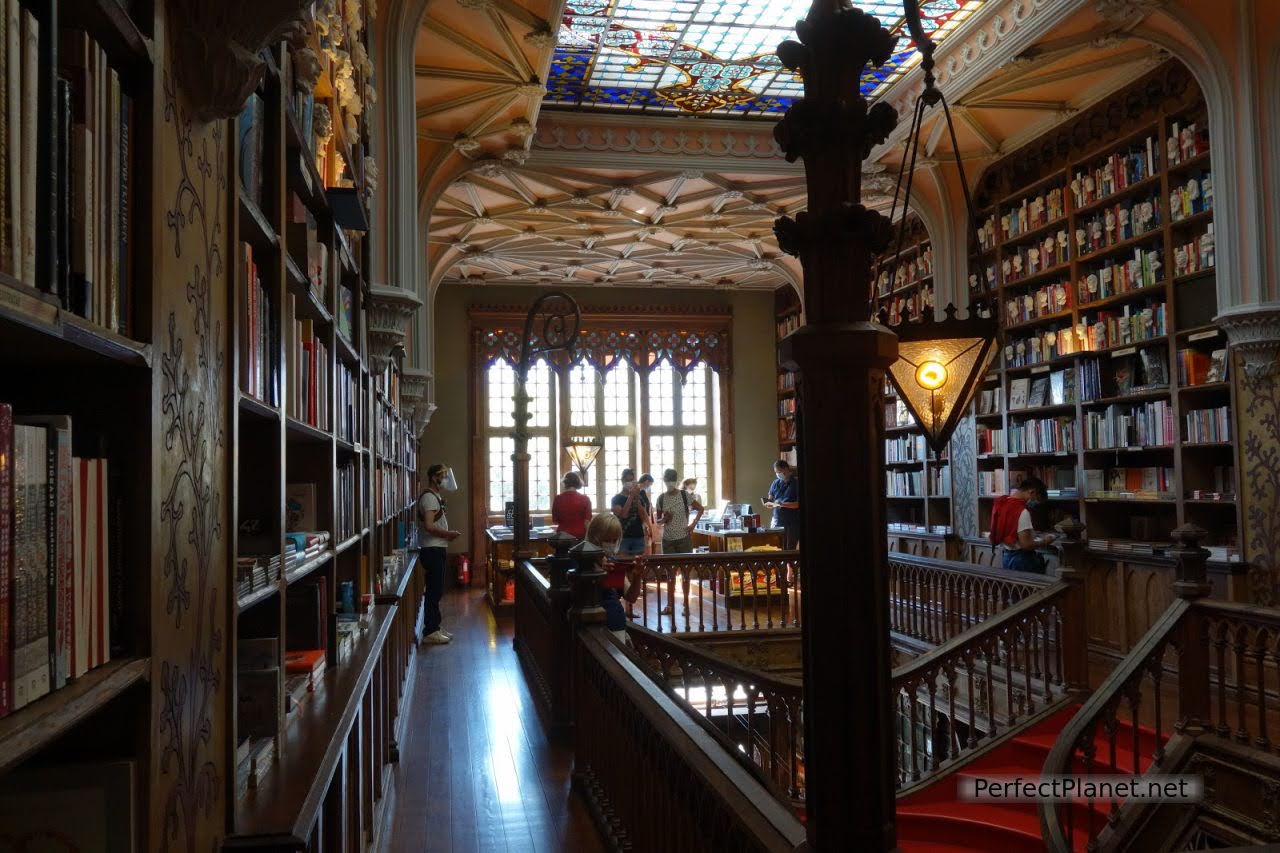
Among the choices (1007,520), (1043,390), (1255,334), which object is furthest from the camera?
(1043,390)

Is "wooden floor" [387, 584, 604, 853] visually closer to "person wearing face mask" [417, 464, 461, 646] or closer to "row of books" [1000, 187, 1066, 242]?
"person wearing face mask" [417, 464, 461, 646]

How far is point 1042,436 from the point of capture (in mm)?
8625

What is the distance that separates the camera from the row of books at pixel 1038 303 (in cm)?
853

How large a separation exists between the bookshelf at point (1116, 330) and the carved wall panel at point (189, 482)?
561 cm

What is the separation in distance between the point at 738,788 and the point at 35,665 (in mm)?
1458

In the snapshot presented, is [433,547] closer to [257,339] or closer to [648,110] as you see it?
[648,110]

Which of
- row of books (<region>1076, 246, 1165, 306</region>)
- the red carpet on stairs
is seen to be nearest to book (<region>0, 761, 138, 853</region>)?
the red carpet on stairs

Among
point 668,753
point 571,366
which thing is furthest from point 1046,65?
point 571,366

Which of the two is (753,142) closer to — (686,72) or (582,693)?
(686,72)

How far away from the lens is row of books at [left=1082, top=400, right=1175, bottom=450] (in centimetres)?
729

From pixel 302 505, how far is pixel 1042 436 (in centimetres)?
744

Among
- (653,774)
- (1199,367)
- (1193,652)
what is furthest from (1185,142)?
(653,774)

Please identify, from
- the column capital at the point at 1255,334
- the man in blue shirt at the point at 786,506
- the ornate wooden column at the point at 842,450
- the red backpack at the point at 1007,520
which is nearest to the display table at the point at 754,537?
the man in blue shirt at the point at 786,506

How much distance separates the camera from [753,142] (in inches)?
387
